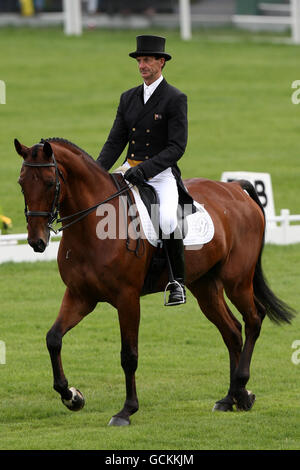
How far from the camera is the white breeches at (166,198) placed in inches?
336

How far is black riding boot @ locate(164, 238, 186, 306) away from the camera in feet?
28.3

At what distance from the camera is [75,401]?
28.1 ft

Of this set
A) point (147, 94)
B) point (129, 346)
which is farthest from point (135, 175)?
point (129, 346)

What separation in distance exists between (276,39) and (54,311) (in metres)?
22.9

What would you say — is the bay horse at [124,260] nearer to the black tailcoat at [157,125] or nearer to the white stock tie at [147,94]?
the black tailcoat at [157,125]

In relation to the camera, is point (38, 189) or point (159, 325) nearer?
point (38, 189)

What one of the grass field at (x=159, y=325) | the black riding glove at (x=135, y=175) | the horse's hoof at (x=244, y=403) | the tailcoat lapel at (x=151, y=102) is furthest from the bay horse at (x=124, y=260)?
the tailcoat lapel at (x=151, y=102)

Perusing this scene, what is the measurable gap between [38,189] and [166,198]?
1198mm

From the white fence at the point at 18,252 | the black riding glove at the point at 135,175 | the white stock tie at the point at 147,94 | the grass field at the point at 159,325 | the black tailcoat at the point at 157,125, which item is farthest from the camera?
the white fence at the point at 18,252

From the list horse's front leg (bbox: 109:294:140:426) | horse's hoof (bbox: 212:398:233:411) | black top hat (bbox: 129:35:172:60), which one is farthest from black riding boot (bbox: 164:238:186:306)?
black top hat (bbox: 129:35:172:60)

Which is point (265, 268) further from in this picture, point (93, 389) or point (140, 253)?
point (140, 253)

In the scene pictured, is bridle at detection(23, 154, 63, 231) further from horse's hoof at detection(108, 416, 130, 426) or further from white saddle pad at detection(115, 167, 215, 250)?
horse's hoof at detection(108, 416, 130, 426)

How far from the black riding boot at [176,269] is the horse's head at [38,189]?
1.15 m

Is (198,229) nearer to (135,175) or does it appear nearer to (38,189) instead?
(135,175)
